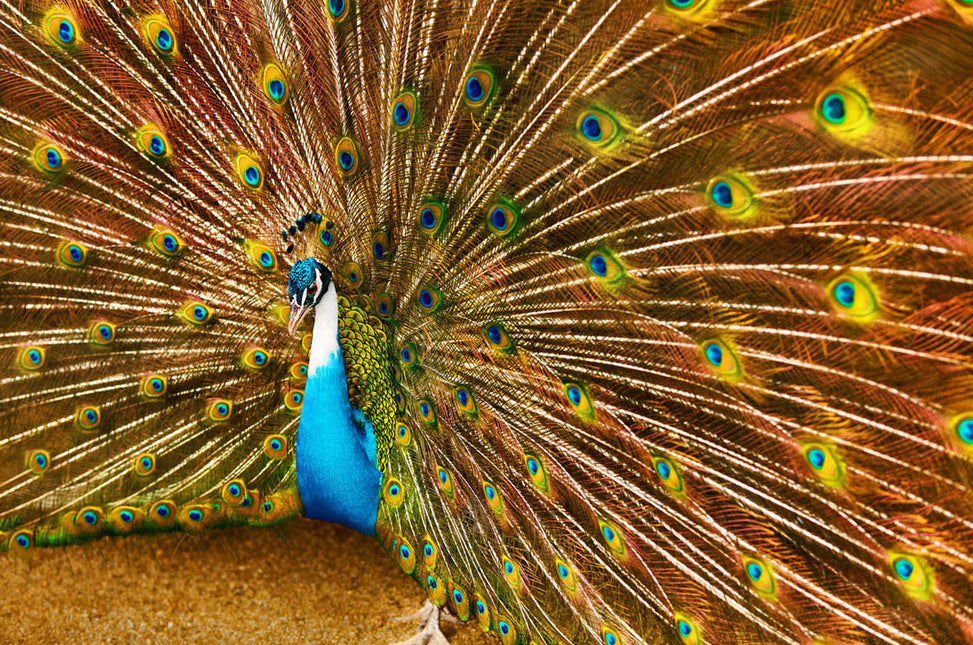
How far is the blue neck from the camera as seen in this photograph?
1.86 metres

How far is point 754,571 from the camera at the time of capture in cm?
Answer: 138

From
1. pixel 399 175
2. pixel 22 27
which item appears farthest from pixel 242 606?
pixel 22 27

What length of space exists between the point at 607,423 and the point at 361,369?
2.42ft

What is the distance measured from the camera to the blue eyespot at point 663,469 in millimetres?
1429

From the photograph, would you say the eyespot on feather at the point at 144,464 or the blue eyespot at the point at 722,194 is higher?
the blue eyespot at the point at 722,194

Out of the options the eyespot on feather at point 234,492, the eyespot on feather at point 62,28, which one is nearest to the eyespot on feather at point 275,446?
the eyespot on feather at point 234,492

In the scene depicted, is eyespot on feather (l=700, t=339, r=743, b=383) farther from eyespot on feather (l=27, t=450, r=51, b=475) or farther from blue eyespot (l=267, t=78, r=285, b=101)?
eyespot on feather (l=27, t=450, r=51, b=475)

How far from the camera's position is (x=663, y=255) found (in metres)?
1.35

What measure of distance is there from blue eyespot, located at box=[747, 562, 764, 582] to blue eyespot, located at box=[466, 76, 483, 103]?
3.60 ft

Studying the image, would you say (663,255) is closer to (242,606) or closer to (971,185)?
(971,185)

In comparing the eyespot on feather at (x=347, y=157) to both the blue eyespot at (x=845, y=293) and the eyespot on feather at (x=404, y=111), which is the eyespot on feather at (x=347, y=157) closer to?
the eyespot on feather at (x=404, y=111)

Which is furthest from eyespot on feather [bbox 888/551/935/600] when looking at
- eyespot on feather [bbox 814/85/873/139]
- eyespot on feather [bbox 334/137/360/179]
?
eyespot on feather [bbox 334/137/360/179]

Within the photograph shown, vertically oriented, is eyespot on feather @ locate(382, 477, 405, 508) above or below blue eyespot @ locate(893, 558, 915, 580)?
below

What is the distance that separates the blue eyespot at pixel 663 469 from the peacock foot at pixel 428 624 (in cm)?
100
